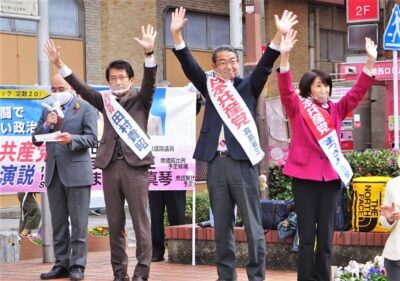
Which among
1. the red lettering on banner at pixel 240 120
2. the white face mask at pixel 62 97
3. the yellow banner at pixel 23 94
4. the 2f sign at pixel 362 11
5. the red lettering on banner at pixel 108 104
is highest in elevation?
the 2f sign at pixel 362 11

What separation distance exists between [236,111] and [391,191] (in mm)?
1525

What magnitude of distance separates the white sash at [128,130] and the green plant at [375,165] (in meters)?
2.73

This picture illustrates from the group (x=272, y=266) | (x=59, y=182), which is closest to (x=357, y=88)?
(x=272, y=266)

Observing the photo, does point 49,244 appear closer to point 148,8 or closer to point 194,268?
point 194,268

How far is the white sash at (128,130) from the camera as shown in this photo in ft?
24.5

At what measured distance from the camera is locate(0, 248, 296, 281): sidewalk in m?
8.28

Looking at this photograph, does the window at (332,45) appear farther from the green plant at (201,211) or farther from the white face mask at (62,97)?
the white face mask at (62,97)

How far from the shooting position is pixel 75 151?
8.34m

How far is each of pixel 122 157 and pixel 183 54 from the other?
1095 mm

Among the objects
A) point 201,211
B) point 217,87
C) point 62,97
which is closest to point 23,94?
point 62,97

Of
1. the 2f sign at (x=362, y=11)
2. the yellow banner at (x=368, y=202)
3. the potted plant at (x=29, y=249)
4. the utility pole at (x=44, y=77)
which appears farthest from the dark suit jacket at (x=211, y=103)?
the 2f sign at (x=362, y=11)

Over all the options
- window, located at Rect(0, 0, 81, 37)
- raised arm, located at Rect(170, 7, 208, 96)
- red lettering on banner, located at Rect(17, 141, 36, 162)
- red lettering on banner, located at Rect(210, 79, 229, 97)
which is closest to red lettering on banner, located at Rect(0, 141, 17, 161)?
red lettering on banner, located at Rect(17, 141, 36, 162)

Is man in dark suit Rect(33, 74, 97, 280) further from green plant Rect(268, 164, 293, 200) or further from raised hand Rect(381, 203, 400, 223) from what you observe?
raised hand Rect(381, 203, 400, 223)

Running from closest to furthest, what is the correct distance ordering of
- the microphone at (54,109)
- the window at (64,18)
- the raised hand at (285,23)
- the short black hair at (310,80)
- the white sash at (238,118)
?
the raised hand at (285,23)
the white sash at (238,118)
the short black hair at (310,80)
the microphone at (54,109)
the window at (64,18)
